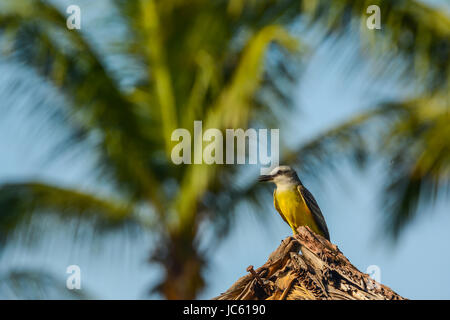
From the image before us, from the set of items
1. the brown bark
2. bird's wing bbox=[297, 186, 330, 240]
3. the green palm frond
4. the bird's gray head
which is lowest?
the brown bark

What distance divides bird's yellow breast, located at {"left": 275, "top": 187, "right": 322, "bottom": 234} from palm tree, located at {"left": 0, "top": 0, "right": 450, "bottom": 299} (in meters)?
2.71

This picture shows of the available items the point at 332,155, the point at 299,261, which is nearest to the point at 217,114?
the point at 332,155

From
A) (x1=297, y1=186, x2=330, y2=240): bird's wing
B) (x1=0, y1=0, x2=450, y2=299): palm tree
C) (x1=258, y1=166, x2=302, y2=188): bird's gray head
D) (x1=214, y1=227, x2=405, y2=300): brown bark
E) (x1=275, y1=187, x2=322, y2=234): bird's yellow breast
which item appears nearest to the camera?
(x1=214, y1=227, x2=405, y2=300): brown bark

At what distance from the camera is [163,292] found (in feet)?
26.1

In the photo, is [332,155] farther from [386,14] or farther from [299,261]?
[299,261]

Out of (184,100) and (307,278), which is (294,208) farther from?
(184,100)

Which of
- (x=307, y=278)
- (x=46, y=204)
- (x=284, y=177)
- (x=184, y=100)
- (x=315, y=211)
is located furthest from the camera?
(x=184, y=100)

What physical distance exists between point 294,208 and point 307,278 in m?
1.53

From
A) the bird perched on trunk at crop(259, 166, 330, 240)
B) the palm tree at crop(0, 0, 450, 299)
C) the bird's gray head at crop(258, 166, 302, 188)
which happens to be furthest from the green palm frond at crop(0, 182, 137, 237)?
the bird perched on trunk at crop(259, 166, 330, 240)

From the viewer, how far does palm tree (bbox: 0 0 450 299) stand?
8.06m

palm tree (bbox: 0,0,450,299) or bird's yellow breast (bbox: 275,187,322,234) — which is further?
palm tree (bbox: 0,0,450,299)

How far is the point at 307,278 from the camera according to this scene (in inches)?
151

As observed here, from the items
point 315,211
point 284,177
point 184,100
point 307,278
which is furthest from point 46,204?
point 307,278

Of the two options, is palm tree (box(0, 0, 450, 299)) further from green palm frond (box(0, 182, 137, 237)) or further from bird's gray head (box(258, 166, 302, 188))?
bird's gray head (box(258, 166, 302, 188))
